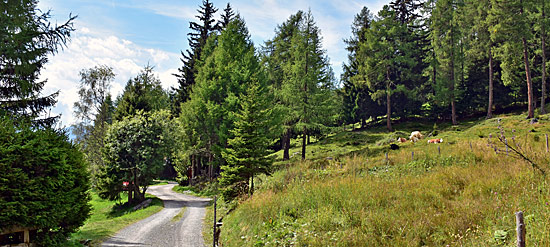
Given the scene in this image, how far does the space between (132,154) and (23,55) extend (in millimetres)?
14135

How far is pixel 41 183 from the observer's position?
9.51 m

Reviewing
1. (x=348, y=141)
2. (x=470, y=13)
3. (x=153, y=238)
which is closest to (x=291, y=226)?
(x=153, y=238)

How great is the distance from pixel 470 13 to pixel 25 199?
49919mm

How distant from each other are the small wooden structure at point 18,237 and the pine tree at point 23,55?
4.97m

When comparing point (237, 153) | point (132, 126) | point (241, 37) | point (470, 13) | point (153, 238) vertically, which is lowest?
point (153, 238)

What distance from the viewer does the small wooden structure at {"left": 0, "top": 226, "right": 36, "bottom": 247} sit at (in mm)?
9039

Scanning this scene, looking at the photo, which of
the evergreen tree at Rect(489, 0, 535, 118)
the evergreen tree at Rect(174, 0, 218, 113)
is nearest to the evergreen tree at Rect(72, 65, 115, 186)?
the evergreen tree at Rect(174, 0, 218, 113)

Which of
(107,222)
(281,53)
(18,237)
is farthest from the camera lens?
(281,53)

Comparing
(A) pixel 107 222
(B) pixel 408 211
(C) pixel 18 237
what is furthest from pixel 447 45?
(C) pixel 18 237

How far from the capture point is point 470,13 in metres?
40.0

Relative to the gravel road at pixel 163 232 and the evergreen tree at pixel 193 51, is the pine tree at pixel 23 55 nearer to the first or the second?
the gravel road at pixel 163 232

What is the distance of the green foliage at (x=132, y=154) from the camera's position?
24.8 metres

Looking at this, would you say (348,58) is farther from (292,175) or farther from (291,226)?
(291,226)

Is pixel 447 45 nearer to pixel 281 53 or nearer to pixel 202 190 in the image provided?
pixel 281 53
